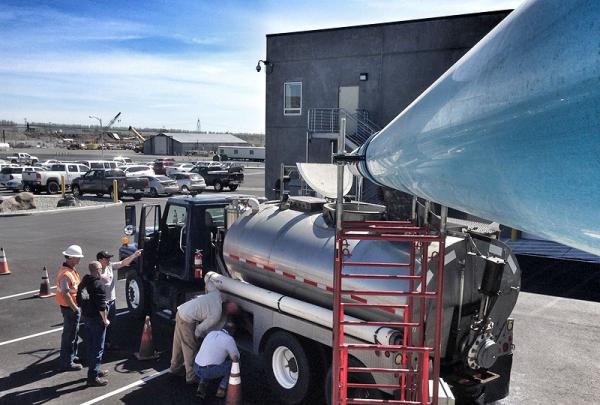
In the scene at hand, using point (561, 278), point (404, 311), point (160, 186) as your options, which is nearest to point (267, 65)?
point (160, 186)

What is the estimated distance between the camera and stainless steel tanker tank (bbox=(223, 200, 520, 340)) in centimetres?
560

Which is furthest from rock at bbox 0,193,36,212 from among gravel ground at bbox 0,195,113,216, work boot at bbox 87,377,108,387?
work boot at bbox 87,377,108,387

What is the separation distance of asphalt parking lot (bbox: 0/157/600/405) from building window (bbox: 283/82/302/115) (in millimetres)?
13027

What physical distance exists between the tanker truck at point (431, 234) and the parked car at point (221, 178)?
1006 inches

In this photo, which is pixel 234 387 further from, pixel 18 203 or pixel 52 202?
pixel 52 202

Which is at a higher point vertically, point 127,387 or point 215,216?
point 215,216

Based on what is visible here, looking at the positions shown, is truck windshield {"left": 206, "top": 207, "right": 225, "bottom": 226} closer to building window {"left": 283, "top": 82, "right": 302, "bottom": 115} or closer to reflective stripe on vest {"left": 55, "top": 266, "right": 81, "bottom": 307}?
reflective stripe on vest {"left": 55, "top": 266, "right": 81, "bottom": 307}

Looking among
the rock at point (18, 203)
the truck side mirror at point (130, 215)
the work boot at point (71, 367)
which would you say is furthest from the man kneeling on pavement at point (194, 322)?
the rock at point (18, 203)

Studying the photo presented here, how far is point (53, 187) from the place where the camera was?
1314 inches

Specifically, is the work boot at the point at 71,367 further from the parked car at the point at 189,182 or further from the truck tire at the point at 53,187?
the truck tire at the point at 53,187

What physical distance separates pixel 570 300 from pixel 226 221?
9.13m

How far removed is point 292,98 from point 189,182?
39.6 feet

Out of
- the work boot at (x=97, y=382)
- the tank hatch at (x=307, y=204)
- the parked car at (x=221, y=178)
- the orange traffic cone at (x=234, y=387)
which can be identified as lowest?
the work boot at (x=97, y=382)

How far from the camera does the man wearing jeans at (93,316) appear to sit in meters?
7.32
